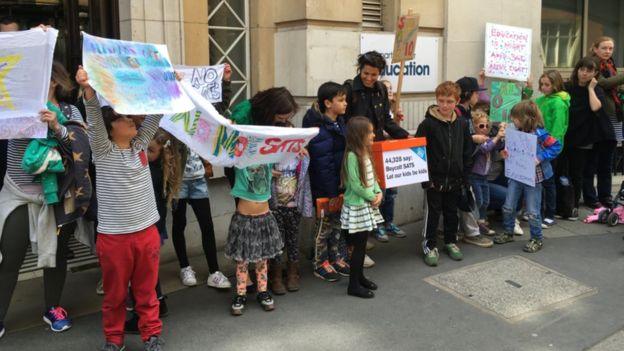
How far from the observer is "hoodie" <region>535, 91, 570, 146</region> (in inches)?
263

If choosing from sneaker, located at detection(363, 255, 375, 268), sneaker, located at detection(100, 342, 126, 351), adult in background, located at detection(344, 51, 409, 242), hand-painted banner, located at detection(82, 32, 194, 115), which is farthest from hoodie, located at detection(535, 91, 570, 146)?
sneaker, located at detection(100, 342, 126, 351)

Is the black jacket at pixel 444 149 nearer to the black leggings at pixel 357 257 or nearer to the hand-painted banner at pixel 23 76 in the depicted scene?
the black leggings at pixel 357 257

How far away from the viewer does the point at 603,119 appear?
706 centimetres

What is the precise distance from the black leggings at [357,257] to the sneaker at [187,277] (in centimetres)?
135

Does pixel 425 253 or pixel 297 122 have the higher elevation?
pixel 297 122

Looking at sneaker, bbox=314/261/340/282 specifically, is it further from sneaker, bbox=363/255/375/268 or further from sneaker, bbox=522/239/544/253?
sneaker, bbox=522/239/544/253

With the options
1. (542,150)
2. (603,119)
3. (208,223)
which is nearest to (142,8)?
(208,223)

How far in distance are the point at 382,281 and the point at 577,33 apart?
26.3 ft

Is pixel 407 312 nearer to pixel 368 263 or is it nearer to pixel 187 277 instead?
pixel 368 263

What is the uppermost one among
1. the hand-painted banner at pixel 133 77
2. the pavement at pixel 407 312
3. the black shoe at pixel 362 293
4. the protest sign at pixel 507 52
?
the protest sign at pixel 507 52

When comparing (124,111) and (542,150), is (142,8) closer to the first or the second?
(124,111)

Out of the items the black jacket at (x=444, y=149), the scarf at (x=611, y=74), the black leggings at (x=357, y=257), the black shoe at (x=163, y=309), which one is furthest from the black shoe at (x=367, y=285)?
the scarf at (x=611, y=74)

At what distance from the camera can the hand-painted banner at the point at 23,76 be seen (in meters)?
3.49

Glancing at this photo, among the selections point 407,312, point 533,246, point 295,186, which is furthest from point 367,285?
point 533,246
